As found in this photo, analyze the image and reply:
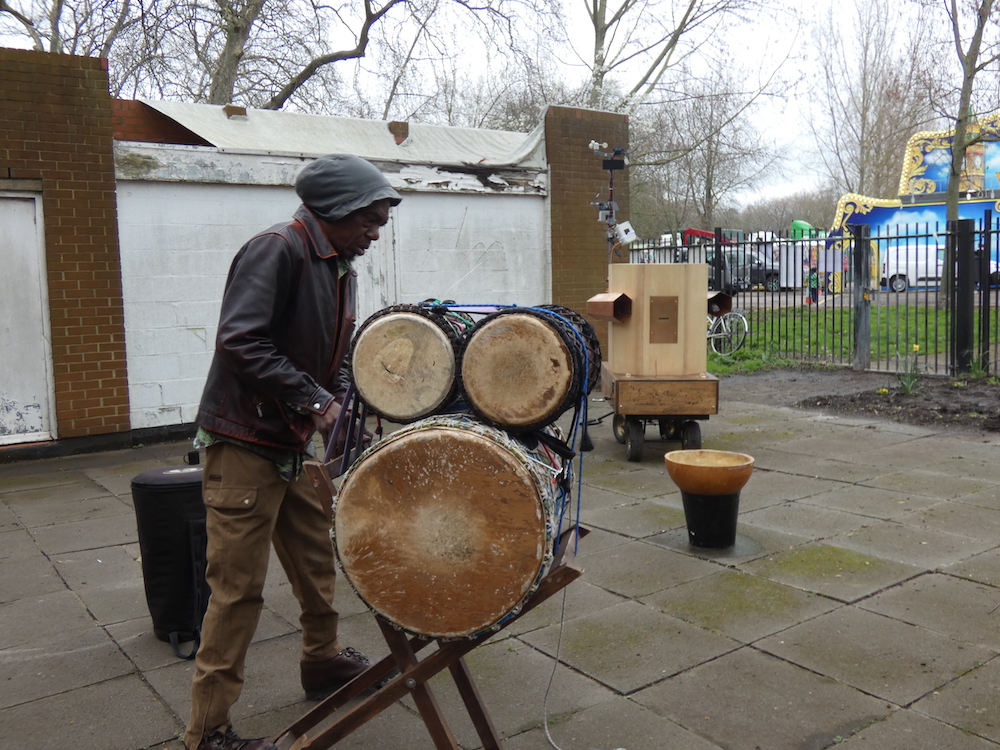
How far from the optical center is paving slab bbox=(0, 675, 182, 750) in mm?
3131

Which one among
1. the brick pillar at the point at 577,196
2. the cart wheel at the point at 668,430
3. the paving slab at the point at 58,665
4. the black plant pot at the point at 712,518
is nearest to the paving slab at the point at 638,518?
the black plant pot at the point at 712,518

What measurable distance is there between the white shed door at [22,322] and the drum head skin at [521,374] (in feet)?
23.0

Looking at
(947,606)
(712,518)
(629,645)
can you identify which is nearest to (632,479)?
(712,518)

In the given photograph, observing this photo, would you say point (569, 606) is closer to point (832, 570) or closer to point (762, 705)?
point (762, 705)

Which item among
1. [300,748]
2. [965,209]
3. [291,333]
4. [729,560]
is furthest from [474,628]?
[965,209]

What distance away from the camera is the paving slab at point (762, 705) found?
3.05 meters

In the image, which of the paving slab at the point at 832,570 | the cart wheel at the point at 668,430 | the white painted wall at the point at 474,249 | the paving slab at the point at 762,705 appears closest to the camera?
the paving slab at the point at 762,705

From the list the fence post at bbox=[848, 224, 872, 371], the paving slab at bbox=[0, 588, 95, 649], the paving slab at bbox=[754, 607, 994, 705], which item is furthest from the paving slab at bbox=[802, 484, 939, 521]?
the fence post at bbox=[848, 224, 872, 371]

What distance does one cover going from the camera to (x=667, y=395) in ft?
23.9

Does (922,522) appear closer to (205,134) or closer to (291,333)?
(291,333)

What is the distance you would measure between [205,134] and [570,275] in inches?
188

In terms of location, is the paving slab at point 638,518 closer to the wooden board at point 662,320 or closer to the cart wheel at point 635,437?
the cart wheel at point 635,437

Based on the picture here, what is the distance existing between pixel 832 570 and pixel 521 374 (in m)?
2.99

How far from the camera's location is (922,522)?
18.1ft
